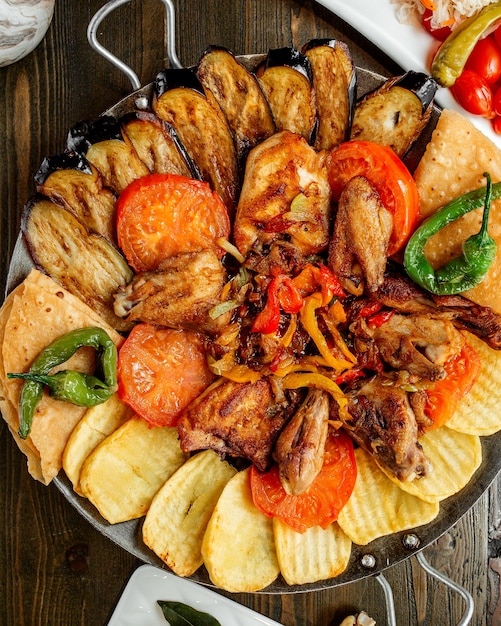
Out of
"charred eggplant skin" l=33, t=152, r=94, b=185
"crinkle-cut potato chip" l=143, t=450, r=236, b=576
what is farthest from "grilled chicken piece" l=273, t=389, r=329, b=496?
"charred eggplant skin" l=33, t=152, r=94, b=185

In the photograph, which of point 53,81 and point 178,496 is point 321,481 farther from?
point 53,81

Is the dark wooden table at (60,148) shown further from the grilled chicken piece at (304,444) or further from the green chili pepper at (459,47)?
the grilled chicken piece at (304,444)

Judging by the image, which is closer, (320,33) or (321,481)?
(321,481)

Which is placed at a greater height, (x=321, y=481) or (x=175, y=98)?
(x=175, y=98)

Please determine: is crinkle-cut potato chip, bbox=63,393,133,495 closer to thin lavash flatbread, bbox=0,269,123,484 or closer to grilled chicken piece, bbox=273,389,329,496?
thin lavash flatbread, bbox=0,269,123,484

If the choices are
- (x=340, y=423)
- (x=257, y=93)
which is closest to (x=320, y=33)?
(x=257, y=93)

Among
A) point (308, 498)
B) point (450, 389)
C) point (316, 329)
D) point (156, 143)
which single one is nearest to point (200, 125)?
point (156, 143)

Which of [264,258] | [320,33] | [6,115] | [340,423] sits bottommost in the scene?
[340,423]
